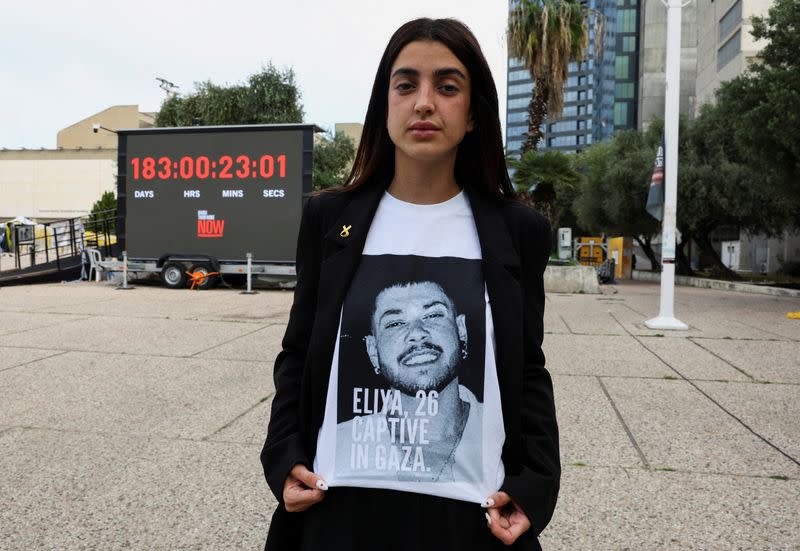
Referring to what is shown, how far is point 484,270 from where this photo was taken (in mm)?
1390

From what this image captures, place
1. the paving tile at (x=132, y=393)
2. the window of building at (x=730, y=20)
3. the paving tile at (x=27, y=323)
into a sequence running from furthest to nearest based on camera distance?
the window of building at (x=730, y=20), the paving tile at (x=27, y=323), the paving tile at (x=132, y=393)

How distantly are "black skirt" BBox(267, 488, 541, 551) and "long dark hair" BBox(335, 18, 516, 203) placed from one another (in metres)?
0.72

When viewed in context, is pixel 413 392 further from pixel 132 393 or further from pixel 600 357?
pixel 600 357

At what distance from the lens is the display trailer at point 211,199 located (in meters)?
15.6

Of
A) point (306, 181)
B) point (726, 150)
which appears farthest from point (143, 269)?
point (726, 150)

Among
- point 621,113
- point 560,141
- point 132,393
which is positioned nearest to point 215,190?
point 132,393

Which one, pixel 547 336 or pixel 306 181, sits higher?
pixel 306 181

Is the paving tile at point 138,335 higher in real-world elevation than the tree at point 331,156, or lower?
lower

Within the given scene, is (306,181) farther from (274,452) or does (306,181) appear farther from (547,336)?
(274,452)

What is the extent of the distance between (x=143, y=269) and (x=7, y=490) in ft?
45.5

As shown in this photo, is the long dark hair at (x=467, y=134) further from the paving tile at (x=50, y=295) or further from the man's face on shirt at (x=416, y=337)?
the paving tile at (x=50, y=295)

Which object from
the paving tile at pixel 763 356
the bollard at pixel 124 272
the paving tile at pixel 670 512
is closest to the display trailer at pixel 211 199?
the bollard at pixel 124 272

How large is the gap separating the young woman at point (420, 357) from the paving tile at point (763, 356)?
568cm

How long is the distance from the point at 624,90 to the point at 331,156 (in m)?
78.1
